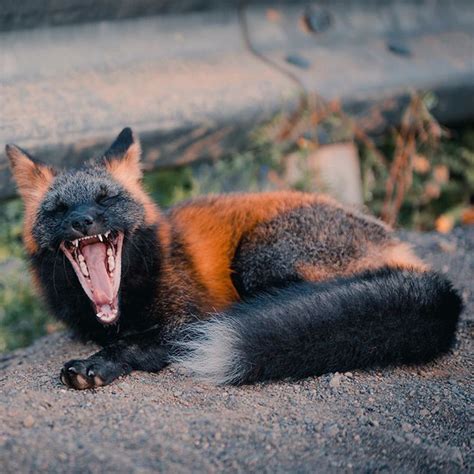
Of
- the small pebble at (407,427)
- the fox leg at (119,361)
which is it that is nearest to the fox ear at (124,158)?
the fox leg at (119,361)

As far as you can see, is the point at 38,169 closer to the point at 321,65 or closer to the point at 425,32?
the point at 321,65

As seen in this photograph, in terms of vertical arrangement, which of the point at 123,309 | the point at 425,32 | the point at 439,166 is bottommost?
the point at 439,166

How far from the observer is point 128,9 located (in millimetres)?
5633

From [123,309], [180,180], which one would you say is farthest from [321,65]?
[123,309]

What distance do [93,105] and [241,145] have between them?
121 centimetres

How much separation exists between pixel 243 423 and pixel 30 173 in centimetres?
207

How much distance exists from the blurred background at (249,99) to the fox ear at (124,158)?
0.54m

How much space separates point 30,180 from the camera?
456 cm

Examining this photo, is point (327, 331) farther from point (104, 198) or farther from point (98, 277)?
point (104, 198)

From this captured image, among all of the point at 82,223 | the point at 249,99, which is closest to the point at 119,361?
the point at 82,223

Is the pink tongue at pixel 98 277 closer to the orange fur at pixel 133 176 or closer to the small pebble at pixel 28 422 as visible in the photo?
the orange fur at pixel 133 176

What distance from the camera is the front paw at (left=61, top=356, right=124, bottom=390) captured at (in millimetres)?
3756

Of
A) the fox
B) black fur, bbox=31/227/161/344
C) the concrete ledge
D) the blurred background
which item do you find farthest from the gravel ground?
the concrete ledge

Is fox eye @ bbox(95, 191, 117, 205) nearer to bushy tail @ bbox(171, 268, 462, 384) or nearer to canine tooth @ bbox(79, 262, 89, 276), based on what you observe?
canine tooth @ bbox(79, 262, 89, 276)
